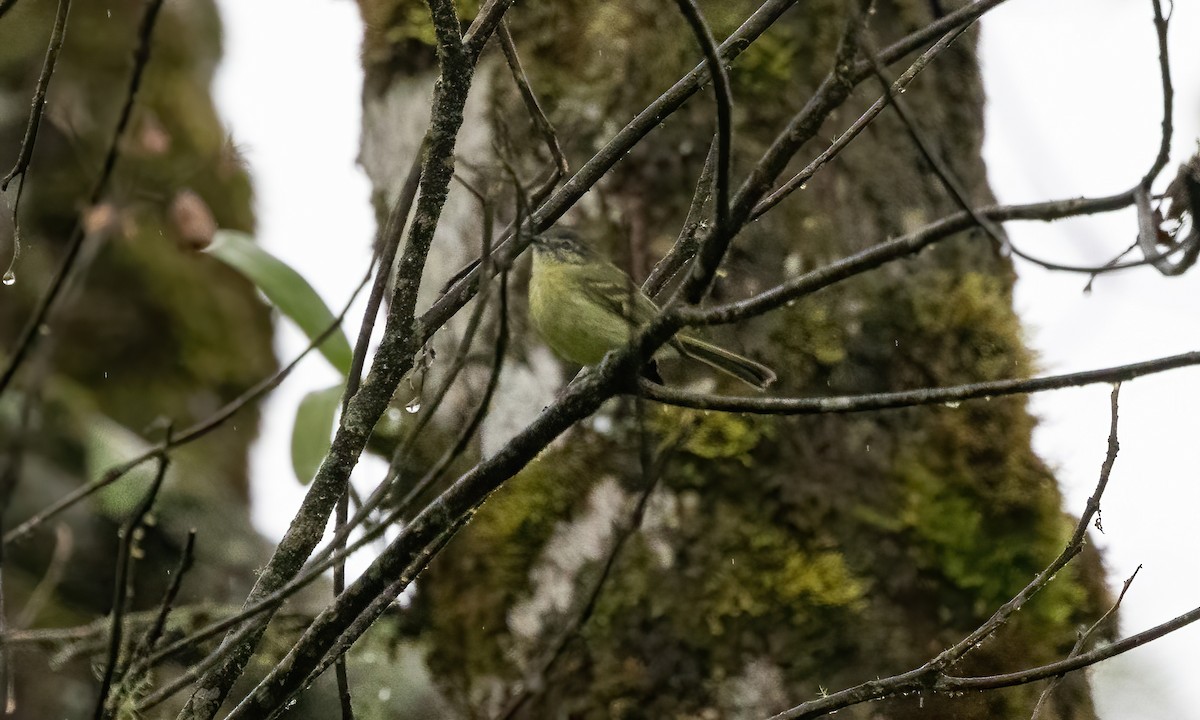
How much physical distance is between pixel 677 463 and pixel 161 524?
→ 2.65m

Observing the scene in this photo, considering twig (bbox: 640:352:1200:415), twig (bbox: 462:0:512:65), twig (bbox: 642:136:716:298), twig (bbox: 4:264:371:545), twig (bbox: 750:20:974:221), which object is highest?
twig (bbox: 462:0:512:65)

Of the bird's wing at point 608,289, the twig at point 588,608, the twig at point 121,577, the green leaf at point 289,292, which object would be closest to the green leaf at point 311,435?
the green leaf at point 289,292

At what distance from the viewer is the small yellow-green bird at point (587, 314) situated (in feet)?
10.3

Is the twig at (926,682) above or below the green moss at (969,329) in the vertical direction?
below

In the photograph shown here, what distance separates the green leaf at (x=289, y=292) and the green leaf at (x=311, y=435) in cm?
11

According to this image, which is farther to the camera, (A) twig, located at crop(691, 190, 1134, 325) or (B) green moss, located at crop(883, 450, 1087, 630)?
(B) green moss, located at crop(883, 450, 1087, 630)

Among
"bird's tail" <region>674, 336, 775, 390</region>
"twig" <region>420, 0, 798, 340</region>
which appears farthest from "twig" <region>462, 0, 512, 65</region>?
"bird's tail" <region>674, 336, 775, 390</region>

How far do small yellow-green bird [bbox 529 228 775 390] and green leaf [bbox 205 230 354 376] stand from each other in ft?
2.02

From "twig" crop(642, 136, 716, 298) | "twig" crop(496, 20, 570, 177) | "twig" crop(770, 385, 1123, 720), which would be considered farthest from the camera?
"twig" crop(642, 136, 716, 298)

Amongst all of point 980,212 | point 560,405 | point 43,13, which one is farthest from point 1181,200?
point 43,13

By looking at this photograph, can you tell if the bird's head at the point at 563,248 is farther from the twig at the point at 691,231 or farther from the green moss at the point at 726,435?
the twig at the point at 691,231

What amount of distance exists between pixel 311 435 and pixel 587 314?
0.86 meters

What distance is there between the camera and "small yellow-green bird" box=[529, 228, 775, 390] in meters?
3.15

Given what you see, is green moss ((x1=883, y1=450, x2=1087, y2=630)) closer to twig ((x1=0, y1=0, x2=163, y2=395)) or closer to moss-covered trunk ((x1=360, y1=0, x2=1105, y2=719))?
moss-covered trunk ((x1=360, y1=0, x2=1105, y2=719))
